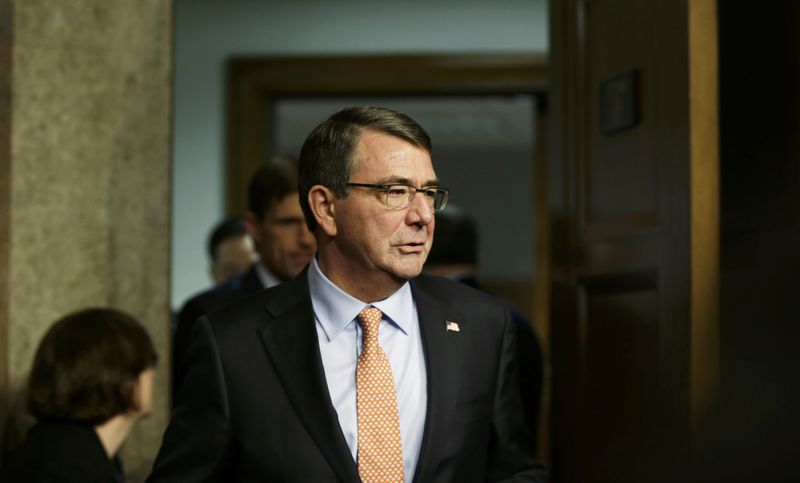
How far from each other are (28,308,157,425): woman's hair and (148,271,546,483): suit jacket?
785mm

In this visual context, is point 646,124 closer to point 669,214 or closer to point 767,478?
→ point 669,214

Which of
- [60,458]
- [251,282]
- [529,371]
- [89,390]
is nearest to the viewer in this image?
[60,458]

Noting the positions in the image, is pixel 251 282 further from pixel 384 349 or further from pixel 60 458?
pixel 384 349

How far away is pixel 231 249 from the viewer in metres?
4.78

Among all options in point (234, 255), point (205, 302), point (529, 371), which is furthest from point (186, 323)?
point (234, 255)

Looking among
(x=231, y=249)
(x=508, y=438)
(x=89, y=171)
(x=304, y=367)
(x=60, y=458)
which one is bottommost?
(x=60, y=458)

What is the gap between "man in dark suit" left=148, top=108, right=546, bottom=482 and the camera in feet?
5.94

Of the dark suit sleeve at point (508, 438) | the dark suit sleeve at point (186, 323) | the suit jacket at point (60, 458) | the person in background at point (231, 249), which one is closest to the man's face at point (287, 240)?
the dark suit sleeve at point (186, 323)

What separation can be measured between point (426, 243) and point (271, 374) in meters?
0.35

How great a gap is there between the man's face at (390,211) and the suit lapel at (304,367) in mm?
172

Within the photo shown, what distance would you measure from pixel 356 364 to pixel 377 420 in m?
0.11

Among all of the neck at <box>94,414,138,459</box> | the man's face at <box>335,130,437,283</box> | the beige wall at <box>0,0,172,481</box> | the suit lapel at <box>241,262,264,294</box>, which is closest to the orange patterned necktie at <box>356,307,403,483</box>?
the man's face at <box>335,130,437,283</box>

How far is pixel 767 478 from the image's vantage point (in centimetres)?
91

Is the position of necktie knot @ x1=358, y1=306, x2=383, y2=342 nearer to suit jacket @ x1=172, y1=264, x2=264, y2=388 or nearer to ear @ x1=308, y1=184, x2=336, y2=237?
ear @ x1=308, y1=184, x2=336, y2=237
